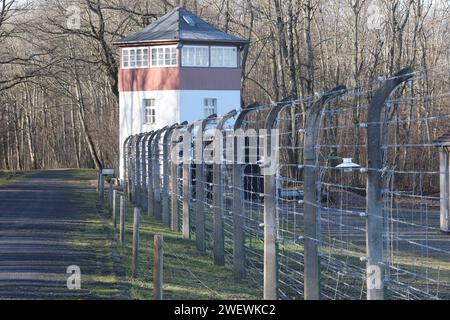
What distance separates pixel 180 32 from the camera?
5162cm

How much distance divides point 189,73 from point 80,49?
21326 mm

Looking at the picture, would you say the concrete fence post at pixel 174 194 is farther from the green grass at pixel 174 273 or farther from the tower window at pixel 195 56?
the tower window at pixel 195 56

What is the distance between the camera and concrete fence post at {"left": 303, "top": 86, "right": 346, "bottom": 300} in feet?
34.6

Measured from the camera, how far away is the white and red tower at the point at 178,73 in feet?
169

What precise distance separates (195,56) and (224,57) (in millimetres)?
1500

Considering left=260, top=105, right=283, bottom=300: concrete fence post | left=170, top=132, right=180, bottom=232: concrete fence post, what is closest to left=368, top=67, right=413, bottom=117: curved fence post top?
left=260, top=105, right=283, bottom=300: concrete fence post

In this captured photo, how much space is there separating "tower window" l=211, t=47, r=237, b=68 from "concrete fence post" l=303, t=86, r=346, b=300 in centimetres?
4127

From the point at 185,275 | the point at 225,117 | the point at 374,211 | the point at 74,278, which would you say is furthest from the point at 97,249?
the point at 374,211

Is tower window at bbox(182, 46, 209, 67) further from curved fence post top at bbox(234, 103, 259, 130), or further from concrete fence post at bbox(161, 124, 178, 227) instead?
curved fence post top at bbox(234, 103, 259, 130)

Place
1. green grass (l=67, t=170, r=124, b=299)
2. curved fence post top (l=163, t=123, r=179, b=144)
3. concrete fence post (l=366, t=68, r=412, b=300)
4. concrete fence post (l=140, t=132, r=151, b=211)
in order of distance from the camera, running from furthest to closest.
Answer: concrete fence post (l=140, t=132, r=151, b=211) → curved fence post top (l=163, t=123, r=179, b=144) → green grass (l=67, t=170, r=124, b=299) → concrete fence post (l=366, t=68, r=412, b=300)

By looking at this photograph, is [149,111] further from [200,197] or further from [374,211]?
[374,211]

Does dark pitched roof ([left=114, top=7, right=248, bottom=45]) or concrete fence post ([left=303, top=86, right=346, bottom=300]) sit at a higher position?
dark pitched roof ([left=114, top=7, right=248, bottom=45])

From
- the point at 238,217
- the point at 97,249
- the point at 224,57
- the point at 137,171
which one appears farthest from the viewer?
the point at 224,57

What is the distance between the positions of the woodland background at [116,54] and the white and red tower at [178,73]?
3.23m
